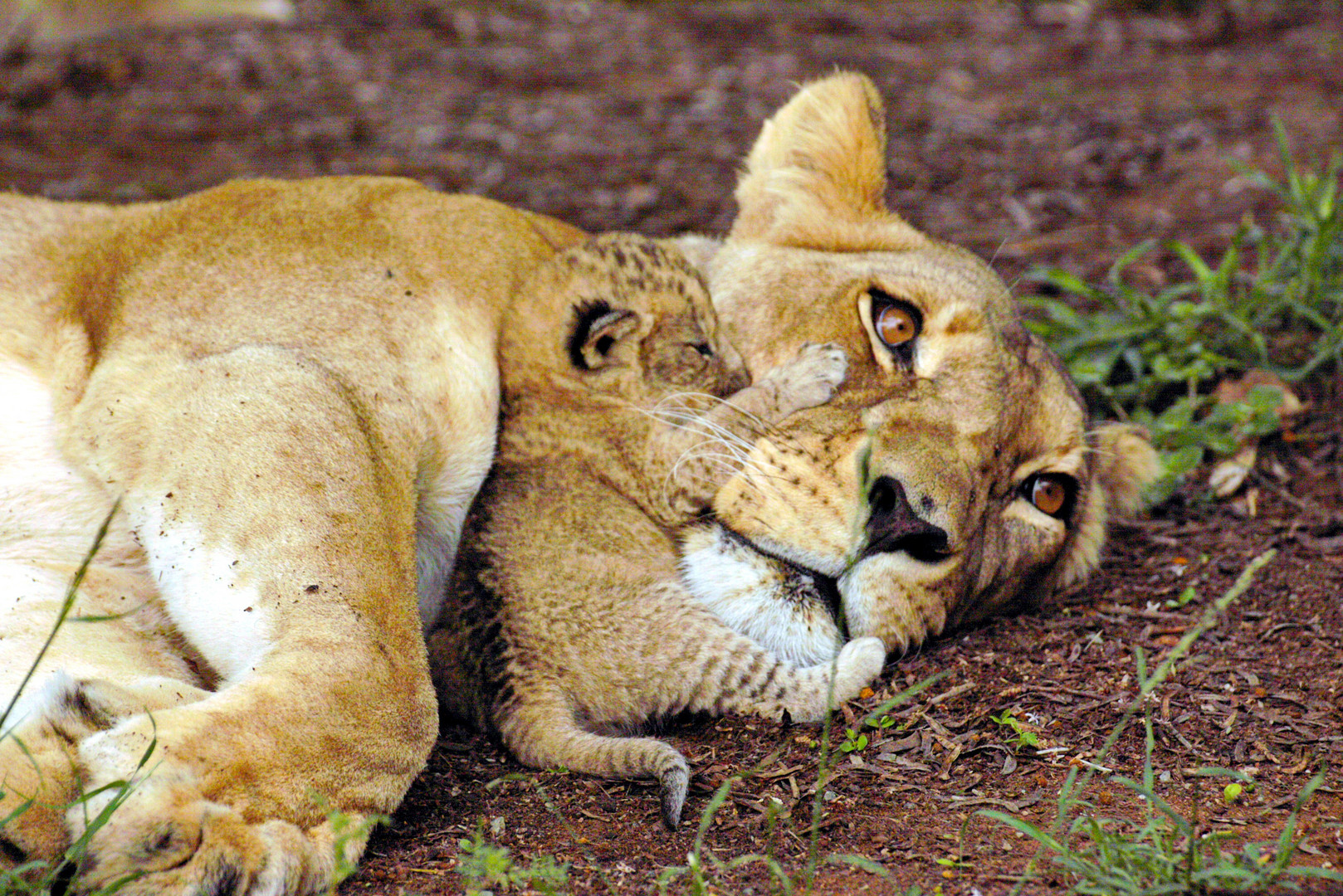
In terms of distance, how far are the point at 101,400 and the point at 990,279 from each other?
2.49 m

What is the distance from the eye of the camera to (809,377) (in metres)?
3.24

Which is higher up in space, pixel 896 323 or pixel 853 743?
pixel 896 323

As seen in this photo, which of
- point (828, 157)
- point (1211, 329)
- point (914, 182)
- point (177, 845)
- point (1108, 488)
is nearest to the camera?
point (177, 845)

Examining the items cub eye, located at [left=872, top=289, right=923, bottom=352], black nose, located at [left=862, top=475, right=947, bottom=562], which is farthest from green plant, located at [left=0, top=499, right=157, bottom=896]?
cub eye, located at [left=872, top=289, right=923, bottom=352]

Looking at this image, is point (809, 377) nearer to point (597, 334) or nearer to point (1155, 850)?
point (597, 334)

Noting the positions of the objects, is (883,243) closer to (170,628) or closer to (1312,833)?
(1312,833)

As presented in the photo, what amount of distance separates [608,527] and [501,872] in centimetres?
107

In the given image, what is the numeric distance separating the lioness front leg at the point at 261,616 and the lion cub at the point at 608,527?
40 cm

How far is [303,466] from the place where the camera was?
8.50 feet

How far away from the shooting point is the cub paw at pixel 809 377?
3.21 metres

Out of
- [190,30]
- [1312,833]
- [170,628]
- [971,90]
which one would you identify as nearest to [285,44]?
[190,30]

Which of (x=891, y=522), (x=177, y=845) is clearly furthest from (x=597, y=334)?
(x=177, y=845)

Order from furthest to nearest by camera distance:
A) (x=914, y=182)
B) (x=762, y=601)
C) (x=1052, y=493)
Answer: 1. (x=914, y=182)
2. (x=1052, y=493)
3. (x=762, y=601)

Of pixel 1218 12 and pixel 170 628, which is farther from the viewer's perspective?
pixel 1218 12
